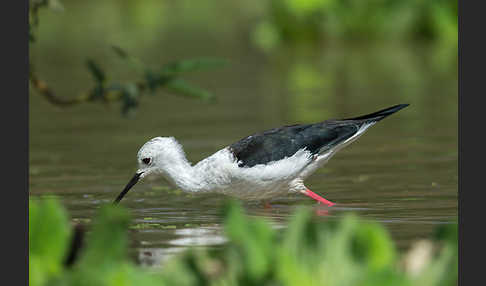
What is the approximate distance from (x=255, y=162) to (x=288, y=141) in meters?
0.41

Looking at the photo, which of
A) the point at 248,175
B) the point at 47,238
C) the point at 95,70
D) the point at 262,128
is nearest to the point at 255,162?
the point at 248,175

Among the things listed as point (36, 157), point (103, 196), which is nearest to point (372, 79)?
point (36, 157)

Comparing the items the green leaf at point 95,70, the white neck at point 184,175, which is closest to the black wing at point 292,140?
the white neck at point 184,175

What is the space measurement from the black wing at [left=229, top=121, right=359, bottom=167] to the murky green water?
461 millimetres

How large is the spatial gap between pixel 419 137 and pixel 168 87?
5.22 meters

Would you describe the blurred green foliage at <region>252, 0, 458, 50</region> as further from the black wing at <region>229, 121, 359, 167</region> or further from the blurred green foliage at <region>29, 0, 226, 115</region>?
the blurred green foliage at <region>29, 0, 226, 115</region>

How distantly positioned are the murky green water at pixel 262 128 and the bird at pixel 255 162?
0.70ft

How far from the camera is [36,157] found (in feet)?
37.7

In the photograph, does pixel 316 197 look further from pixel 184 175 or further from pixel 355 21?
pixel 355 21

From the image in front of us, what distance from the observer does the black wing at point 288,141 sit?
7996 mm

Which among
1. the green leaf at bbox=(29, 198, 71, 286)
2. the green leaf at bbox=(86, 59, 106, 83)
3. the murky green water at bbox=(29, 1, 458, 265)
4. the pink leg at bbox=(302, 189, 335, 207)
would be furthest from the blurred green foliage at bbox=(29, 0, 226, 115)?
the green leaf at bbox=(29, 198, 71, 286)

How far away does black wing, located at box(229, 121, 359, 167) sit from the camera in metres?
8.00

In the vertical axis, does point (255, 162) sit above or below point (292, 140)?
below

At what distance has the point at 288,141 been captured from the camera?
8227mm
